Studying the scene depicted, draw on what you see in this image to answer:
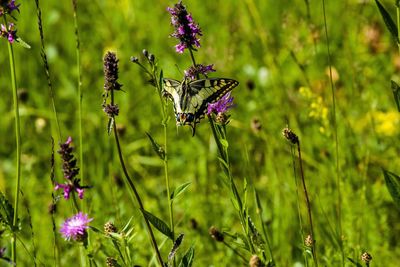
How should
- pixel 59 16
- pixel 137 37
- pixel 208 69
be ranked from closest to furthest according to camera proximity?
pixel 208 69
pixel 137 37
pixel 59 16

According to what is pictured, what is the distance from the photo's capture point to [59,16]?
388 cm

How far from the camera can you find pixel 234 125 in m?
2.82

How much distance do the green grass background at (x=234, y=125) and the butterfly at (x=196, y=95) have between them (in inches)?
14.2

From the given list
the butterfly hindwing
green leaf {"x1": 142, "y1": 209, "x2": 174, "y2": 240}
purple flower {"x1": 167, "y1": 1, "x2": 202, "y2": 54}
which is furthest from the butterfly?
green leaf {"x1": 142, "y1": 209, "x2": 174, "y2": 240}

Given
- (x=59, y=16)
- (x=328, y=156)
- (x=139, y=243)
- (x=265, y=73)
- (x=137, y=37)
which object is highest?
(x=59, y=16)

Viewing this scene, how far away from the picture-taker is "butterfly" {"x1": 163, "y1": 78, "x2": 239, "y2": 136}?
157 cm

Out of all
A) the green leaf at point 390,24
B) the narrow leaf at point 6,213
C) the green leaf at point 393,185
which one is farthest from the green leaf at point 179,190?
the green leaf at point 390,24

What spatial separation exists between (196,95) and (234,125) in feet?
4.05

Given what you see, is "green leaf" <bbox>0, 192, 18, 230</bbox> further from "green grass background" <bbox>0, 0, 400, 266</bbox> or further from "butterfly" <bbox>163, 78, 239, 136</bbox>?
"butterfly" <bbox>163, 78, 239, 136</bbox>

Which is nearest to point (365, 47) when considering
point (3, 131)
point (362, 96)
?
point (362, 96)

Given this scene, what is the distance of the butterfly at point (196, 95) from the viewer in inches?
61.9

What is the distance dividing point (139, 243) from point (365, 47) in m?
1.62

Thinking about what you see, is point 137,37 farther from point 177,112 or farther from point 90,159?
point 177,112

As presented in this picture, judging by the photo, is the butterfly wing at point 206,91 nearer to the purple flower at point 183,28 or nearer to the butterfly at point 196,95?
the butterfly at point 196,95
